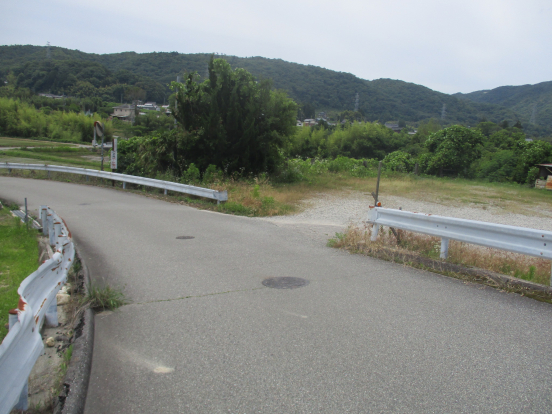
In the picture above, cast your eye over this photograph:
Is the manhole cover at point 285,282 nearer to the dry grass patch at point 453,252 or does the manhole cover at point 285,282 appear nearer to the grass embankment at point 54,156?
the dry grass patch at point 453,252

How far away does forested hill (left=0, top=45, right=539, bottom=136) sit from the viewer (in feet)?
391

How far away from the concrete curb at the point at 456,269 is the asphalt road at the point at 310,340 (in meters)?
0.28

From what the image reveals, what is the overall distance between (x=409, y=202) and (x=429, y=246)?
1069cm

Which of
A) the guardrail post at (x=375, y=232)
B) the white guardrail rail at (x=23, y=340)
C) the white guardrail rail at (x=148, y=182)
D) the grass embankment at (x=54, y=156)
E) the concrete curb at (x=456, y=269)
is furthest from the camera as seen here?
the grass embankment at (x=54, y=156)

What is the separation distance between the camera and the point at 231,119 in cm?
2077

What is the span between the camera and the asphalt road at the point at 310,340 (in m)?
3.31

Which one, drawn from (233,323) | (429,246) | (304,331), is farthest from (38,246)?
(429,246)

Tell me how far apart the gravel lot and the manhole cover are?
5075mm

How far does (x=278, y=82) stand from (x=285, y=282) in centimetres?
12554

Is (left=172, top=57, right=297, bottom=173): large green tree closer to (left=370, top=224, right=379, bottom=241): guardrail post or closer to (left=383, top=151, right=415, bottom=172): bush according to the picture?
(left=370, top=224, right=379, bottom=241): guardrail post

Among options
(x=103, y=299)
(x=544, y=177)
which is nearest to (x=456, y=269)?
(x=103, y=299)

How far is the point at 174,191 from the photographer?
17.6m

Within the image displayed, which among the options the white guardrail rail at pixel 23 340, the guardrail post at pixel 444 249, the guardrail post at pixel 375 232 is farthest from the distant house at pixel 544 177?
the white guardrail rail at pixel 23 340

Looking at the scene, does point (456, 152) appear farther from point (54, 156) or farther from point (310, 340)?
point (310, 340)
